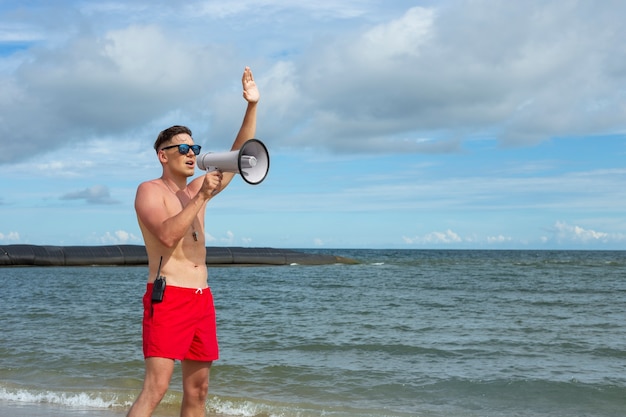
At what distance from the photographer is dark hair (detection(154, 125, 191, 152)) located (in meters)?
3.79

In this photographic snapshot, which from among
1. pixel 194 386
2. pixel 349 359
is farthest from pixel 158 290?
pixel 349 359

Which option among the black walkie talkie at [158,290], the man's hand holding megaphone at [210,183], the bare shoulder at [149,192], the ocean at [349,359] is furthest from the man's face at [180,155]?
the ocean at [349,359]

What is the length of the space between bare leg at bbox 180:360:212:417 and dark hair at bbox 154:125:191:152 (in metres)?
1.18

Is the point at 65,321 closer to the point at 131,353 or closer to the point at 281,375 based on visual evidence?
the point at 131,353

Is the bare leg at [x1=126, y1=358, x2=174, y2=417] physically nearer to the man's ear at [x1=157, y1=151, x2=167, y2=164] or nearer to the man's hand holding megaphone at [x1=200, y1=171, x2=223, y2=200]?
the man's hand holding megaphone at [x1=200, y1=171, x2=223, y2=200]

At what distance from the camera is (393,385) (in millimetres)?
7719

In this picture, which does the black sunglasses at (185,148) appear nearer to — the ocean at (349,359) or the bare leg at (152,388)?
the bare leg at (152,388)

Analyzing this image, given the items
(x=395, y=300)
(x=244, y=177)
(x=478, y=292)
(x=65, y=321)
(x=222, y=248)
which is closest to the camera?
(x=244, y=177)

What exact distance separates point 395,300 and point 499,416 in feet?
39.4

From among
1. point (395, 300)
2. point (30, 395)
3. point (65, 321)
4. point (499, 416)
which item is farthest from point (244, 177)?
point (395, 300)

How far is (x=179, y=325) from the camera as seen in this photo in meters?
3.60

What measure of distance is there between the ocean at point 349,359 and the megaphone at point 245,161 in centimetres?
336

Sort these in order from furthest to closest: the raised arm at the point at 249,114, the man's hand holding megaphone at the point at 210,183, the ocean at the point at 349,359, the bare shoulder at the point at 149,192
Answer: the ocean at the point at 349,359 → the raised arm at the point at 249,114 → the bare shoulder at the point at 149,192 → the man's hand holding megaphone at the point at 210,183

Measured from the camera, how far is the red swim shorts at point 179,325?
3.56 metres
